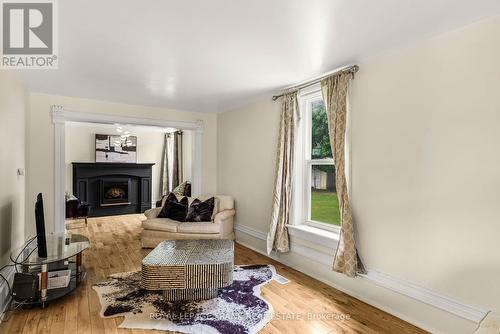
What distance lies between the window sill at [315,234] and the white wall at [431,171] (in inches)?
14.0

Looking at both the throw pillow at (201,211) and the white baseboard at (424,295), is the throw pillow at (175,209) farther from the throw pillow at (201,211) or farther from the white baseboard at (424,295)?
the white baseboard at (424,295)

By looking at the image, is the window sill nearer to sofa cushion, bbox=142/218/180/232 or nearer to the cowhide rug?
the cowhide rug

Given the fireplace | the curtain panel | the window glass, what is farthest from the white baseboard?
the fireplace

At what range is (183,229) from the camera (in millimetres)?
4203

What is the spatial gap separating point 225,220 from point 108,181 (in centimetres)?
462

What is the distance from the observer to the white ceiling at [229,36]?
71.5 inches

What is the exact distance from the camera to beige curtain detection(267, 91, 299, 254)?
3.53m

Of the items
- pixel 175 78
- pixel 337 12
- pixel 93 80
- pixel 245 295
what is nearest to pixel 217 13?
pixel 337 12

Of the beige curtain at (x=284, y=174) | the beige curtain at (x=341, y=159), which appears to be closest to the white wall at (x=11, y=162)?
the beige curtain at (x=284, y=174)

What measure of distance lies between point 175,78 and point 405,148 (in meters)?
2.58

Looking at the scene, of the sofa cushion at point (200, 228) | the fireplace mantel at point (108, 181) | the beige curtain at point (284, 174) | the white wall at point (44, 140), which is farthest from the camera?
the fireplace mantel at point (108, 181)

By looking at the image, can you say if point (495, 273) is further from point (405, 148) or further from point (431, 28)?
point (431, 28)

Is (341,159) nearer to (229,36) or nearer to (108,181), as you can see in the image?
(229,36)

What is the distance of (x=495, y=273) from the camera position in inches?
73.0
